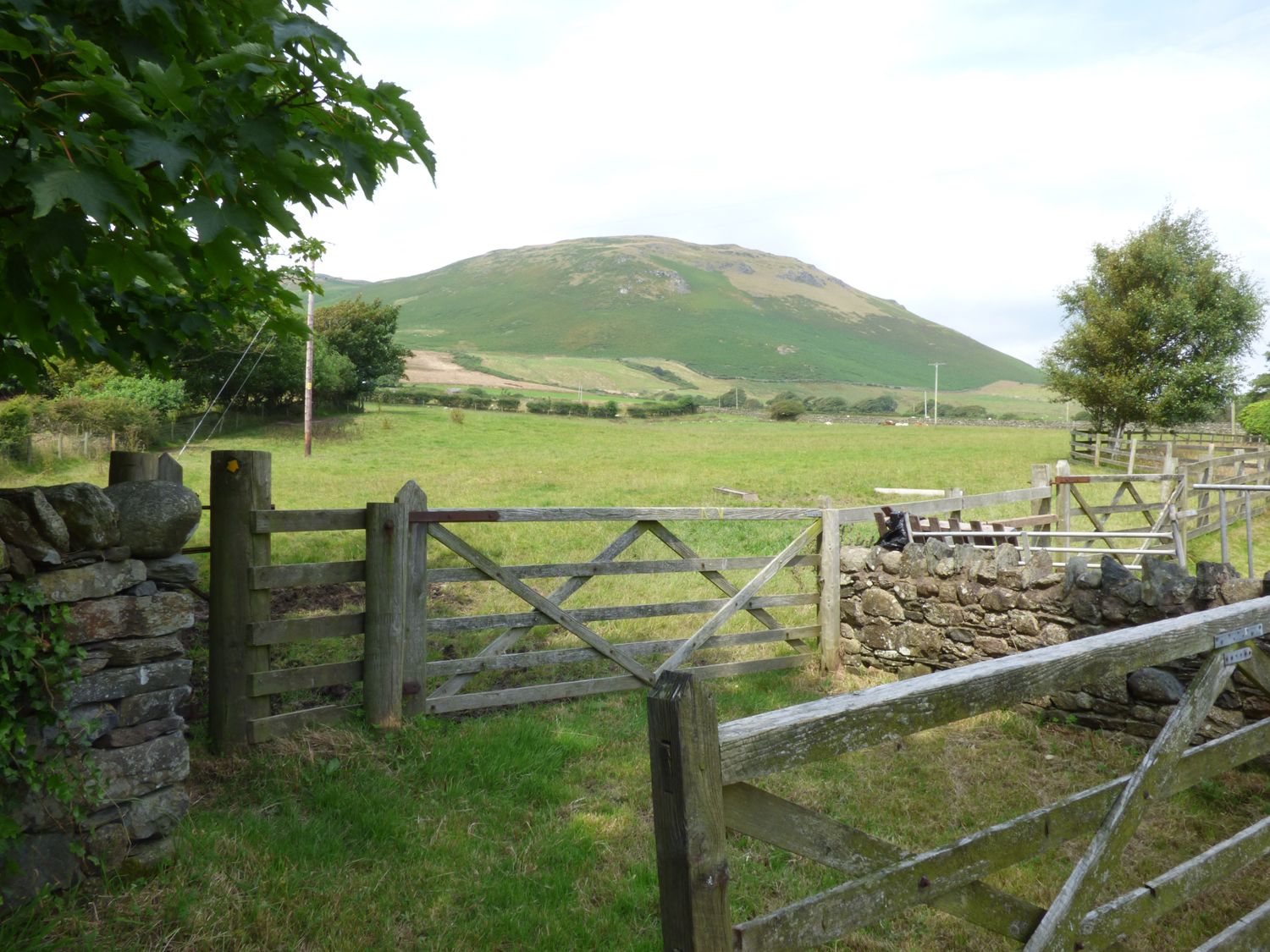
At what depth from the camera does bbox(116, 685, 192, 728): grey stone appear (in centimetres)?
352

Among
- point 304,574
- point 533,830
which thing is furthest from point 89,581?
point 533,830

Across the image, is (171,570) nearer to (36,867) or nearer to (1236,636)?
(36,867)

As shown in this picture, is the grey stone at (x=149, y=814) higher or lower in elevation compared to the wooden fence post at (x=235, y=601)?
lower

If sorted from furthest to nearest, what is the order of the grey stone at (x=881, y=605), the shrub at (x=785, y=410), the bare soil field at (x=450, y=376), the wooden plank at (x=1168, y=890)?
1. the bare soil field at (x=450, y=376)
2. the shrub at (x=785, y=410)
3. the grey stone at (x=881, y=605)
4. the wooden plank at (x=1168, y=890)

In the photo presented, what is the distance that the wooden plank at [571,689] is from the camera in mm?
5617

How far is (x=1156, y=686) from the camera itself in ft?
17.6

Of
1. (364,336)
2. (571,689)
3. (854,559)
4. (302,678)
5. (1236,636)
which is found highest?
(364,336)

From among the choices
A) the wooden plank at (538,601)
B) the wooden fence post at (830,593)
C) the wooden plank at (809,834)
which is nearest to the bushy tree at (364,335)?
the wooden fence post at (830,593)

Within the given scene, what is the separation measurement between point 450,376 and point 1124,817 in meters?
81.4

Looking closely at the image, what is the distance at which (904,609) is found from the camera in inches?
282

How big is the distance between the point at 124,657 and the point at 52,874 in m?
0.86

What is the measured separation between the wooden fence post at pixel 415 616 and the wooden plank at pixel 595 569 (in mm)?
123

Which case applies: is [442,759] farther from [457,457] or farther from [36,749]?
[457,457]

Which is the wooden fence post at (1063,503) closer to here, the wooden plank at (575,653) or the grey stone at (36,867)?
the wooden plank at (575,653)
